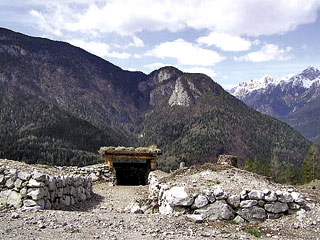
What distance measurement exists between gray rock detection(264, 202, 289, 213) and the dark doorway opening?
16.7 metres

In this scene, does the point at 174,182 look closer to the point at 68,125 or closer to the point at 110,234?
the point at 110,234

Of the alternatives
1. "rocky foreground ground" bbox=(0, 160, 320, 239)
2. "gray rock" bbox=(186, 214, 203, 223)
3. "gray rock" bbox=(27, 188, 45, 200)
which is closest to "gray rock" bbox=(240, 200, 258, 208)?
"rocky foreground ground" bbox=(0, 160, 320, 239)

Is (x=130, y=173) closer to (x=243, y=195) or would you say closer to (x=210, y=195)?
(x=210, y=195)

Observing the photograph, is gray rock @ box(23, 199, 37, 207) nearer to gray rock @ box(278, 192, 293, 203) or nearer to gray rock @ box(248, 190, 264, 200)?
gray rock @ box(248, 190, 264, 200)

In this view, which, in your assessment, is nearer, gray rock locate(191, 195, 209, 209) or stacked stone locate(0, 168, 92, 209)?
gray rock locate(191, 195, 209, 209)

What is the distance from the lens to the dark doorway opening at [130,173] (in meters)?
25.3

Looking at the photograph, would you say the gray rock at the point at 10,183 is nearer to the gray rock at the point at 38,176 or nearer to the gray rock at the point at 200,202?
the gray rock at the point at 38,176

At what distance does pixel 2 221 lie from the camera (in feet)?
24.9

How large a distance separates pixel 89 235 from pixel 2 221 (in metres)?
2.44

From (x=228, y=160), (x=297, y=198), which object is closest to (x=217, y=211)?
(x=297, y=198)

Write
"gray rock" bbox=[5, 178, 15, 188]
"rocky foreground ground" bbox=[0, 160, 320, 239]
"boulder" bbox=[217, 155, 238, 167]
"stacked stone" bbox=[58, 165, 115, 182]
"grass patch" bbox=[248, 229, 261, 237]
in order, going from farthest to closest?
"stacked stone" bbox=[58, 165, 115, 182] < "boulder" bbox=[217, 155, 238, 167] < "gray rock" bbox=[5, 178, 15, 188] < "grass patch" bbox=[248, 229, 261, 237] < "rocky foreground ground" bbox=[0, 160, 320, 239]

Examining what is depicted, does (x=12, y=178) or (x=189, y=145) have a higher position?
(x=12, y=178)

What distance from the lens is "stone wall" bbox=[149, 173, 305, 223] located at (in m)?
9.12

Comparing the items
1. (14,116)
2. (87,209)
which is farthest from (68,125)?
(87,209)
